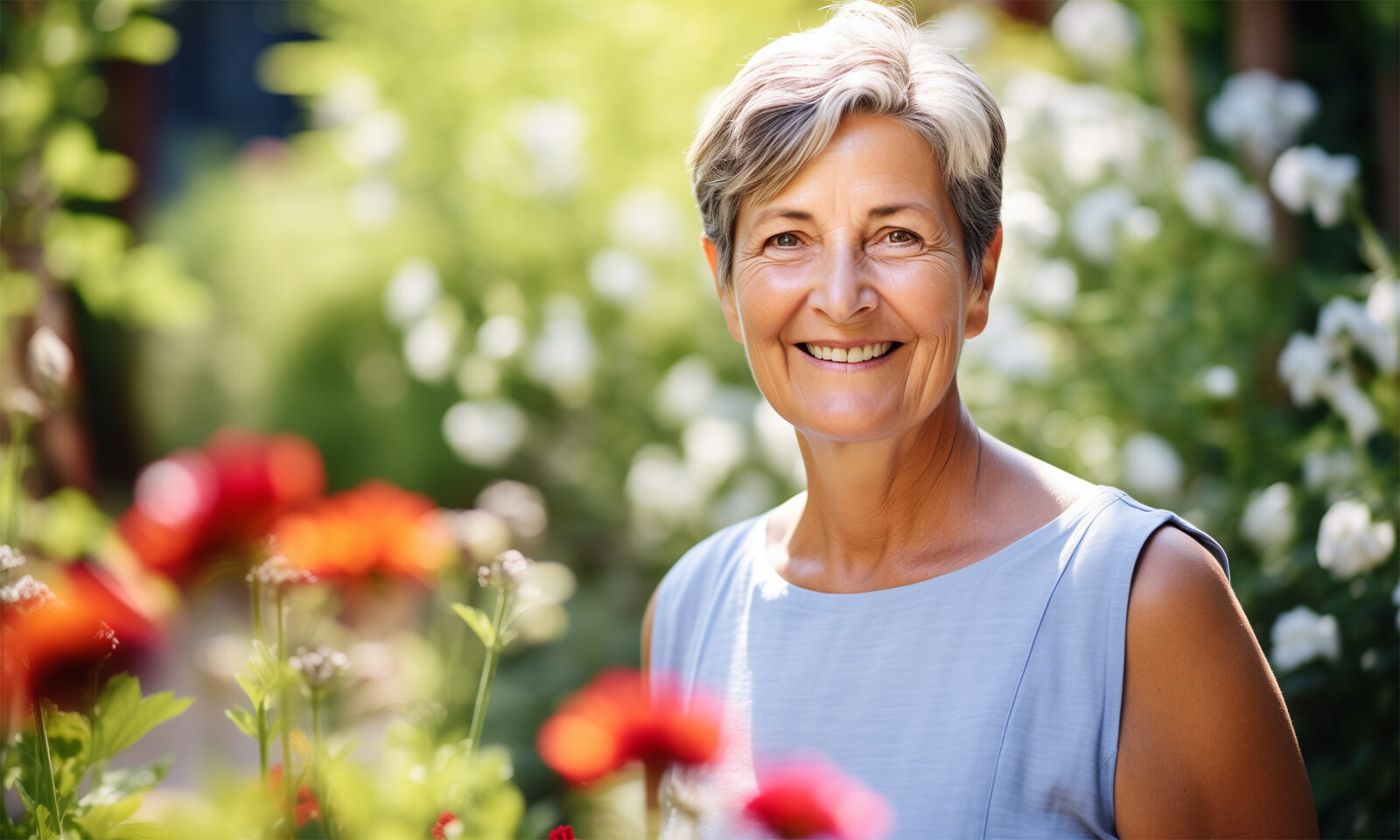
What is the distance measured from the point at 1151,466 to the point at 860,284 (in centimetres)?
159

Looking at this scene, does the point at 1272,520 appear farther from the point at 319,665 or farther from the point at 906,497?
the point at 319,665

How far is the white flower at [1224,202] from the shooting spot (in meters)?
2.94

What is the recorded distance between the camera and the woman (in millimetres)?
1199

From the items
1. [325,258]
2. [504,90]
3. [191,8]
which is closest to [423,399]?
[325,258]

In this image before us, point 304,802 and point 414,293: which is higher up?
point 304,802

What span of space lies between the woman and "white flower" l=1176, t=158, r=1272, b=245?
1722 mm

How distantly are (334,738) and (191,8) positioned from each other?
9717 mm

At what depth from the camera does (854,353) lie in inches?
54.8

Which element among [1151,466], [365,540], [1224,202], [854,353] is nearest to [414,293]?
[365,540]

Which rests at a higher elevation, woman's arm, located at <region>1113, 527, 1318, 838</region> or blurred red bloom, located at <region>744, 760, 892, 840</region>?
blurred red bloom, located at <region>744, 760, 892, 840</region>

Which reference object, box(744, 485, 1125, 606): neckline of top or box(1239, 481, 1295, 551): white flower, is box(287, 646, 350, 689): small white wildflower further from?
box(1239, 481, 1295, 551): white flower

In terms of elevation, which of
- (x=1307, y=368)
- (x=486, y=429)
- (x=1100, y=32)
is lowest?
(x=486, y=429)

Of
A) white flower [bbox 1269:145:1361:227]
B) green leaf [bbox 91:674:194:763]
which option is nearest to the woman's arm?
green leaf [bbox 91:674:194:763]

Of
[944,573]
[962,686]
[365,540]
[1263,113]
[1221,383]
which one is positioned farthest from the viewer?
[1263,113]
